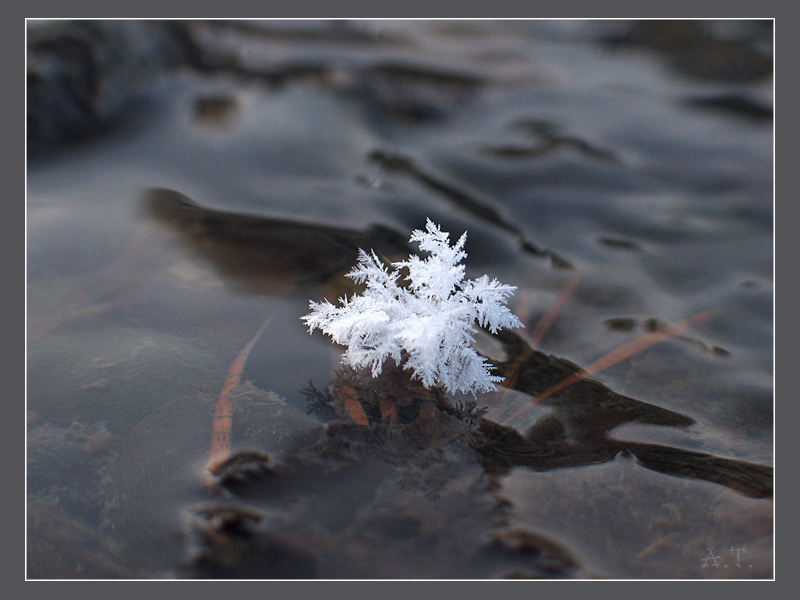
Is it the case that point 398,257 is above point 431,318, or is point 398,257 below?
above

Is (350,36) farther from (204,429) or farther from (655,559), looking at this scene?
(655,559)

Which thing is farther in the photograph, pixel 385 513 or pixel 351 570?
pixel 385 513

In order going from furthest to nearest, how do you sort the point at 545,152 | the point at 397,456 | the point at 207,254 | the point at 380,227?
the point at 545,152 < the point at 380,227 < the point at 207,254 < the point at 397,456

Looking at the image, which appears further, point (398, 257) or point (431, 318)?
point (398, 257)

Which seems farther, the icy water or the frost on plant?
the frost on plant

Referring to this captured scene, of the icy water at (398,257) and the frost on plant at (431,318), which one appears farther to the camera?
the frost on plant at (431,318)

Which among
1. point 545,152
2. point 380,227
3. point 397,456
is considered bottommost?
point 397,456

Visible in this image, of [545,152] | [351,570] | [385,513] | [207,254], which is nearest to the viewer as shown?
[351,570]

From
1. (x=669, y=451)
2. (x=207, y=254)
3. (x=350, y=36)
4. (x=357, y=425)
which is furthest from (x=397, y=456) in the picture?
(x=350, y=36)
